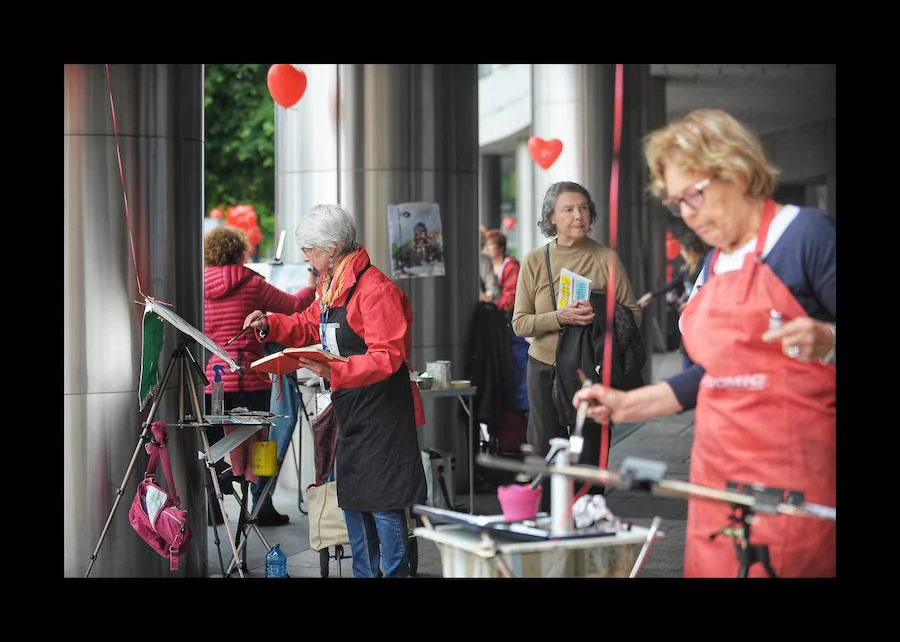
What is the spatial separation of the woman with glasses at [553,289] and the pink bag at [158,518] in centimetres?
166

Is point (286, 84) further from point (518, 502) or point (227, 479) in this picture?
point (518, 502)

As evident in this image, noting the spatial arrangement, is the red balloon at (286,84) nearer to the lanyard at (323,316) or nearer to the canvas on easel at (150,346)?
the canvas on easel at (150,346)

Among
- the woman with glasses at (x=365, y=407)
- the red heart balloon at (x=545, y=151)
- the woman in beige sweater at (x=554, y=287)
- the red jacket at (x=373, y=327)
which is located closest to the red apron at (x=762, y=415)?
the red jacket at (x=373, y=327)

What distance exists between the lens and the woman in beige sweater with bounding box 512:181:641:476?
5.81m

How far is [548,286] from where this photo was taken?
5.96m

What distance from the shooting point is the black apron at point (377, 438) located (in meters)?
4.92

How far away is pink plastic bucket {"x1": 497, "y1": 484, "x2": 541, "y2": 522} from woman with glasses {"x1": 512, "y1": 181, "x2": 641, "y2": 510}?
2.33 meters

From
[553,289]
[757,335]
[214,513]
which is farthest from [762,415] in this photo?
[214,513]

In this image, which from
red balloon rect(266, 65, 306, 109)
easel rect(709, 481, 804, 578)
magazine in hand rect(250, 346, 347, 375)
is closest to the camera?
easel rect(709, 481, 804, 578)

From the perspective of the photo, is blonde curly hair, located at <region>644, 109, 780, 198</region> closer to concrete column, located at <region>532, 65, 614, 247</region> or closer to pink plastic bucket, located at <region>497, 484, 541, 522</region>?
pink plastic bucket, located at <region>497, 484, 541, 522</region>

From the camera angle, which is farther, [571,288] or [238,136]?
[238,136]

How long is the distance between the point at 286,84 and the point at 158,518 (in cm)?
376

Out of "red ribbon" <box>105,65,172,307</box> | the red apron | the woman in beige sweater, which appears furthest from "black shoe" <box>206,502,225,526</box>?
the red apron
